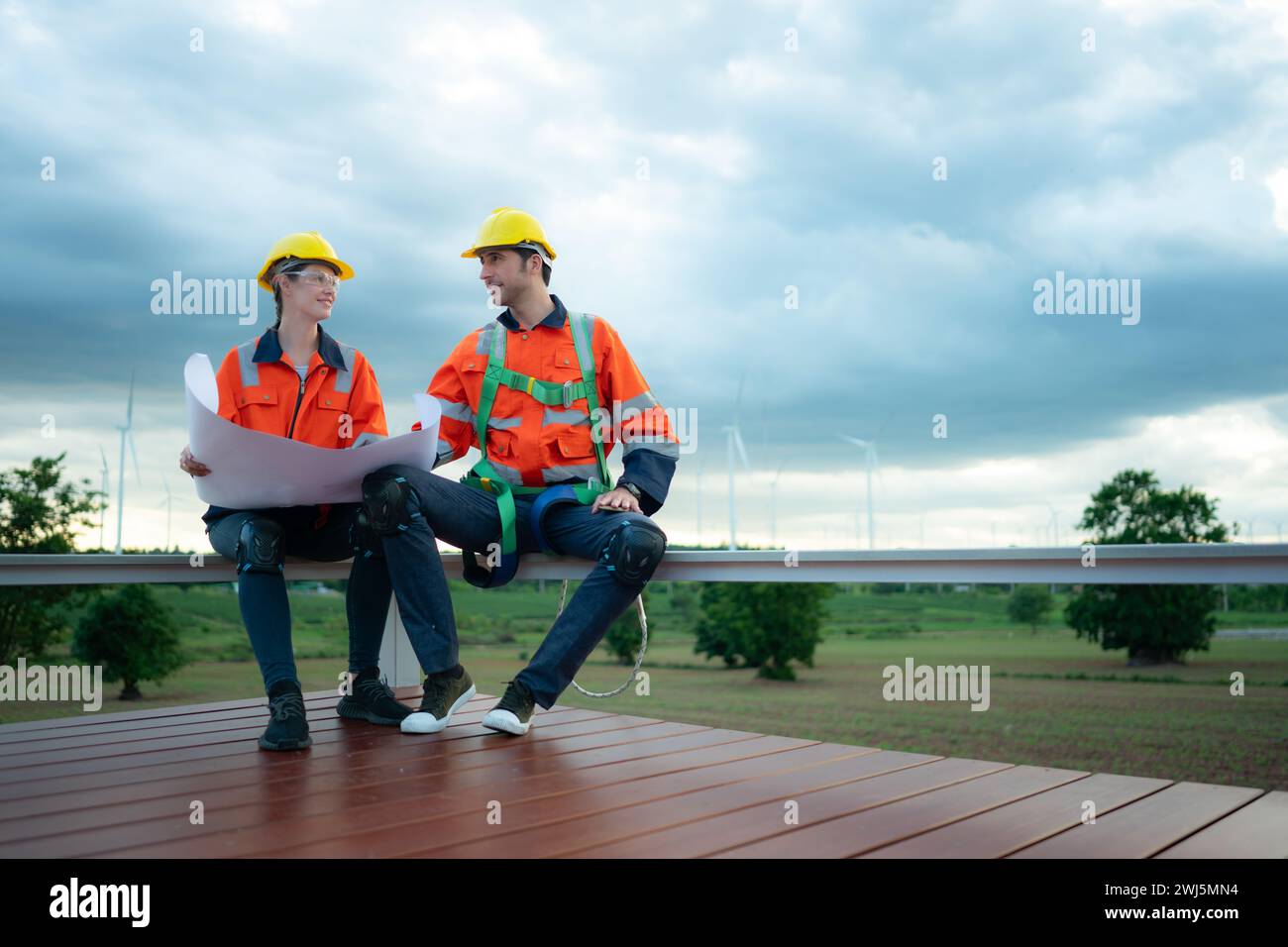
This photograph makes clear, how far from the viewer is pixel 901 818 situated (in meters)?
2.11

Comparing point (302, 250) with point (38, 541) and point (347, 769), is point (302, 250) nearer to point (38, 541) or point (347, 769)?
point (347, 769)

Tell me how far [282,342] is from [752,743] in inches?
80.3

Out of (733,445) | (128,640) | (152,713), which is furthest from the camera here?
(128,640)

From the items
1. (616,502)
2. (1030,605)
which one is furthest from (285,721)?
(1030,605)

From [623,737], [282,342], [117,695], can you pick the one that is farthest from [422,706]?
[117,695]

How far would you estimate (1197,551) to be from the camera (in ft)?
7.58

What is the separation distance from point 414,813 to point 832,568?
58.3 inches

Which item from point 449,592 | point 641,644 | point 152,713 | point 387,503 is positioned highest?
point 387,503

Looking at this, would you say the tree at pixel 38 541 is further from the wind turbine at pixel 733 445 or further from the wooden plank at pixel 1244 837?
the wooden plank at pixel 1244 837

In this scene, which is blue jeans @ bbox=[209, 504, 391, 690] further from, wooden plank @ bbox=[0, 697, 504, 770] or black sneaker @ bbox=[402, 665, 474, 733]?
black sneaker @ bbox=[402, 665, 474, 733]

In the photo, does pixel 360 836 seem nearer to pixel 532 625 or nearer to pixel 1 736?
pixel 1 736

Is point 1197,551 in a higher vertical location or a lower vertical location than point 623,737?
higher

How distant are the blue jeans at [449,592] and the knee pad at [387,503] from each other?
2 cm
